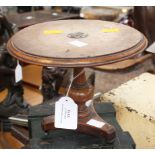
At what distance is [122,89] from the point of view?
5.14ft

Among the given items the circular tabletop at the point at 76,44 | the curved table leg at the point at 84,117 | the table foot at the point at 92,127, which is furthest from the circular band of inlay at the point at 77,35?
the table foot at the point at 92,127

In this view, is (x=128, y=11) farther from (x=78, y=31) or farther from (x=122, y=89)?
(x=78, y=31)

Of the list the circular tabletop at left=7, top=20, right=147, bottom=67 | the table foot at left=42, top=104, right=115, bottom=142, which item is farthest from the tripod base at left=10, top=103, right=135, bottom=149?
the circular tabletop at left=7, top=20, right=147, bottom=67

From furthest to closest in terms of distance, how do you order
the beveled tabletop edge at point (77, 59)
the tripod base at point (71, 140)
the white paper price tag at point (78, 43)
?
the tripod base at point (71, 140) → the white paper price tag at point (78, 43) → the beveled tabletop edge at point (77, 59)

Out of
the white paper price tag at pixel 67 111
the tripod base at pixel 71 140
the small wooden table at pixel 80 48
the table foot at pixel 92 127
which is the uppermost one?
the small wooden table at pixel 80 48

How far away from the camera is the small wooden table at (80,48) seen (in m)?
0.91

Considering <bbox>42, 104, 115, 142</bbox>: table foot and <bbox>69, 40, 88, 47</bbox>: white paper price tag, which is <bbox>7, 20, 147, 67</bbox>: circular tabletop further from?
<bbox>42, 104, 115, 142</bbox>: table foot

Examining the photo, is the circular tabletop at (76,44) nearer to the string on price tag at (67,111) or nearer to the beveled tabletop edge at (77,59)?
the beveled tabletop edge at (77,59)

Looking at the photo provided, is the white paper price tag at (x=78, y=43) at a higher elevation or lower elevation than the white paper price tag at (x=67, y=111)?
higher

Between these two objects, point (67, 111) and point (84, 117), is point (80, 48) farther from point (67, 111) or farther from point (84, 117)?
point (84, 117)

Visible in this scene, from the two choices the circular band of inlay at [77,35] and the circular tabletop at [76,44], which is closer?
the circular tabletop at [76,44]

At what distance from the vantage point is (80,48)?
968 millimetres

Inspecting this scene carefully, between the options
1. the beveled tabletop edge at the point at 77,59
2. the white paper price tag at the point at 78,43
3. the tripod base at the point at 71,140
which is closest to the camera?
the beveled tabletop edge at the point at 77,59

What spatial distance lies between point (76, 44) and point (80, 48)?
40mm
